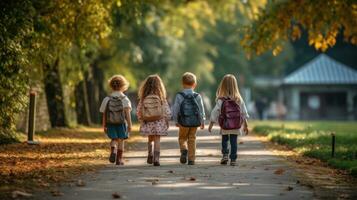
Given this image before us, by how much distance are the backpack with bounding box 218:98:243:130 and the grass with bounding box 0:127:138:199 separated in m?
2.37

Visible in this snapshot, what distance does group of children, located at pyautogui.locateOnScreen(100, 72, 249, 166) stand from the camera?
589 inches

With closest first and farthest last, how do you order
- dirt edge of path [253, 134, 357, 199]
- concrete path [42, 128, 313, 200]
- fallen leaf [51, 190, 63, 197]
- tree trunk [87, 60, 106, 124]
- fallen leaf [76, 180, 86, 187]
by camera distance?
fallen leaf [51, 190, 63, 197]
concrete path [42, 128, 313, 200]
dirt edge of path [253, 134, 357, 199]
fallen leaf [76, 180, 86, 187]
tree trunk [87, 60, 106, 124]

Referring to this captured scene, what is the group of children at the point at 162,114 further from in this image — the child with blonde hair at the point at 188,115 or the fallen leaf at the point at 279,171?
the fallen leaf at the point at 279,171

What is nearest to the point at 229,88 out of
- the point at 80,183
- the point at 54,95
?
the point at 80,183

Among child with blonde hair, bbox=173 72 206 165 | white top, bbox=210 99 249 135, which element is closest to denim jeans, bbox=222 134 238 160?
white top, bbox=210 99 249 135

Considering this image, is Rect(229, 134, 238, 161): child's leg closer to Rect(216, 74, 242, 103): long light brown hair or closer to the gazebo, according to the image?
Rect(216, 74, 242, 103): long light brown hair

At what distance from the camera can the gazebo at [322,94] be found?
238ft

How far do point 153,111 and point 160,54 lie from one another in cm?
3053

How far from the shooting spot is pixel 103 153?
17891 millimetres

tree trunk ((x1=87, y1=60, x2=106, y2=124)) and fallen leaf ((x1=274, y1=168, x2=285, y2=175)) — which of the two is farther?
tree trunk ((x1=87, y1=60, x2=106, y2=124))

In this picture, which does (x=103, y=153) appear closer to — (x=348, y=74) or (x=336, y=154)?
(x=336, y=154)

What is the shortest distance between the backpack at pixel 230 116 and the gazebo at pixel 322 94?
58085 millimetres

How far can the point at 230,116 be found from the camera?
1524 centimetres

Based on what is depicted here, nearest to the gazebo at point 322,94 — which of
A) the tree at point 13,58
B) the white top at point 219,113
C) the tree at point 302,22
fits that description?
the tree at point 302,22
